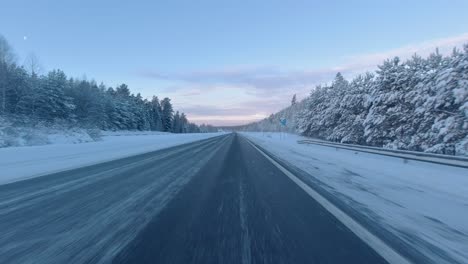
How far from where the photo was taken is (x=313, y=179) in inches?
336

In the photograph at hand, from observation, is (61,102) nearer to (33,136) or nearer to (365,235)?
(33,136)

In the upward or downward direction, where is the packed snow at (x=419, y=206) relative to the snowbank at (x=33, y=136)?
downward

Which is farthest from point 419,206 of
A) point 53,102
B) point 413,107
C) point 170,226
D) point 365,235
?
point 53,102

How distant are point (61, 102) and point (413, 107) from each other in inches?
2260

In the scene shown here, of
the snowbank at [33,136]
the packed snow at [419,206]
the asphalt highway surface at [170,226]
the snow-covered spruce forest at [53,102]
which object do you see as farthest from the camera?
the snow-covered spruce forest at [53,102]

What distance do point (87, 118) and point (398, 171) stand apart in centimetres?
6520

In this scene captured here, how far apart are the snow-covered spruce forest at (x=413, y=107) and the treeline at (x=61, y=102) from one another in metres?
33.9

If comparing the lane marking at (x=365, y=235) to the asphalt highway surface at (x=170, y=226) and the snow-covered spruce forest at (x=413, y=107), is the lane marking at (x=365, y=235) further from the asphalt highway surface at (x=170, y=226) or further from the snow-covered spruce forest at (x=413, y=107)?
the snow-covered spruce forest at (x=413, y=107)

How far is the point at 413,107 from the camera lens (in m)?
26.0

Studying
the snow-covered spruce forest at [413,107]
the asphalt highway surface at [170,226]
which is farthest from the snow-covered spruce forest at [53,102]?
the snow-covered spruce forest at [413,107]

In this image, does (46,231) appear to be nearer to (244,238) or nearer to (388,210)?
(244,238)

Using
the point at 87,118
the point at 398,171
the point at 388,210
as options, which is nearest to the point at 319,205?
the point at 388,210

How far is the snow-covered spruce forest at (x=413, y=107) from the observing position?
18.4m

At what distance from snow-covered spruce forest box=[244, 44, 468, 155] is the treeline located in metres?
33.9
